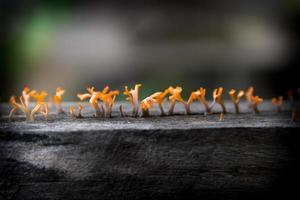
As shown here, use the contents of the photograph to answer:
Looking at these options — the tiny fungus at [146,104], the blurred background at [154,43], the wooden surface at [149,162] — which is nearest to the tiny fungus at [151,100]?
the tiny fungus at [146,104]

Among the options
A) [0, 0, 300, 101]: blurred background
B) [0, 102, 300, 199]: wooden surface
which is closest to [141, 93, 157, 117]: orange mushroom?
[0, 102, 300, 199]: wooden surface

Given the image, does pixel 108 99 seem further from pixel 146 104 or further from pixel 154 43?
pixel 154 43

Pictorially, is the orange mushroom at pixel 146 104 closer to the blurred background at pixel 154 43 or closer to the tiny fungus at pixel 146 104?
the tiny fungus at pixel 146 104

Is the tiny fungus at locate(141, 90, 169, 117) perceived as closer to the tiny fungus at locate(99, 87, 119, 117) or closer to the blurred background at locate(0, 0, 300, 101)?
the tiny fungus at locate(99, 87, 119, 117)

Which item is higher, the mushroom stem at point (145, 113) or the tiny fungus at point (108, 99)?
the tiny fungus at point (108, 99)

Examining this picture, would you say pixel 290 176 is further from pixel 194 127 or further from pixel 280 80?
pixel 280 80

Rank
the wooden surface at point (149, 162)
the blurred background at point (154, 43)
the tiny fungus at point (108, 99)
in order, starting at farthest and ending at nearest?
the blurred background at point (154, 43) < the tiny fungus at point (108, 99) < the wooden surface at point (149, 162)

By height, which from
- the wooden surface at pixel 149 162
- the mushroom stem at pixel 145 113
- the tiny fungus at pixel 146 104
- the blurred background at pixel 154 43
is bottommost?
the wooden surface at pixel 149 162
